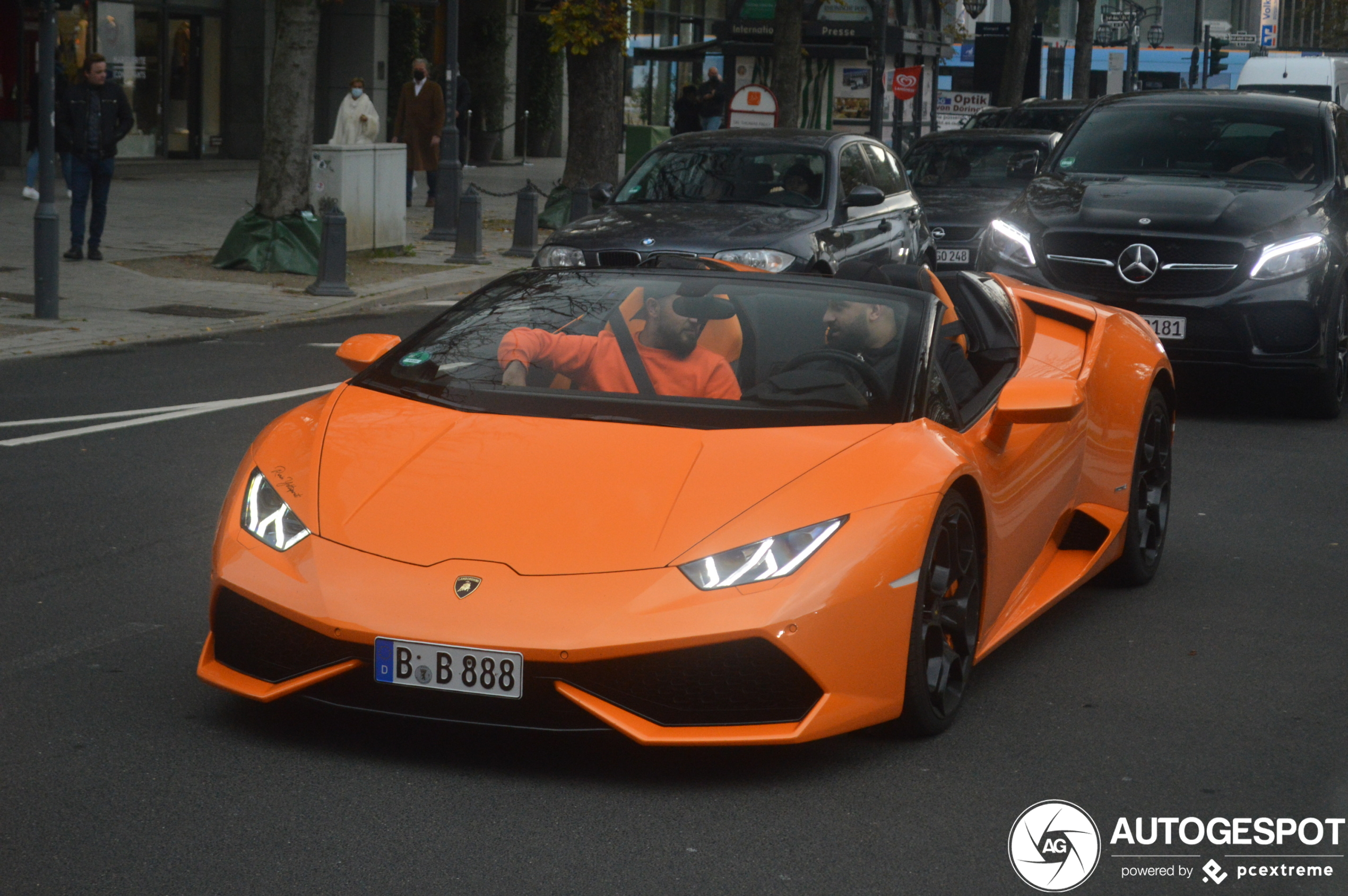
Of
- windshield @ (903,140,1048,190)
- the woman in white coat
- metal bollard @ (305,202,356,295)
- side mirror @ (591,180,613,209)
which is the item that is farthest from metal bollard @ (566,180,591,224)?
side mirror @ (591,180,613,209)

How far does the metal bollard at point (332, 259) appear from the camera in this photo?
1617 centimetres

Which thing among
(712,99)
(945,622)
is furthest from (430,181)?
(945,622)

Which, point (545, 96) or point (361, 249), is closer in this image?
point (361, 249)

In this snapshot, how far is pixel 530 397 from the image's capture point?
5.03 m

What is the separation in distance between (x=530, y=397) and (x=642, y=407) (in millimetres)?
336

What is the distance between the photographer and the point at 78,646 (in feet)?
17.3

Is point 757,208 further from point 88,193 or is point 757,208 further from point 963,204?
point 88,193

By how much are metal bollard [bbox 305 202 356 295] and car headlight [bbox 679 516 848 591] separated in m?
12.5

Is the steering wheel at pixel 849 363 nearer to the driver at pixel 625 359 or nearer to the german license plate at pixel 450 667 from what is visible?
the driver at pixel 625 359

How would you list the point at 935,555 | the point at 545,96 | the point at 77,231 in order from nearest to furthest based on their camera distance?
the point at 935,555, the point at 77,231, the point at 545,96

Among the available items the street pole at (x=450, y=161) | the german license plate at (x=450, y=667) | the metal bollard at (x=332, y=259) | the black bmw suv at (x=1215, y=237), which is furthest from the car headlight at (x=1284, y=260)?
the street pole at (x=450, y=161)

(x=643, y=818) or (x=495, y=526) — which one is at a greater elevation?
(x=495, y=526)

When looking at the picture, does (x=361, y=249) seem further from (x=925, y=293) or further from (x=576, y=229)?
(x=925, y=293)

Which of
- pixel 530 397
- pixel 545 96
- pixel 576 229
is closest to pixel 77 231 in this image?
pixel 576 229
